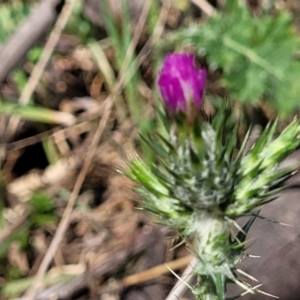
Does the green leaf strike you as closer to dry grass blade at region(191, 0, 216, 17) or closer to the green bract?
dry grass blade at region(191, 0, 216, 17)

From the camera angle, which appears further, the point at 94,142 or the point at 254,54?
the point at 94,142

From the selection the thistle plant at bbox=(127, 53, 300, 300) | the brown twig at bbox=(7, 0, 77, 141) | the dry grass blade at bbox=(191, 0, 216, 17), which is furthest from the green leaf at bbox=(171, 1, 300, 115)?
the thistle plant at bbox=(127, 53, 300, 300)

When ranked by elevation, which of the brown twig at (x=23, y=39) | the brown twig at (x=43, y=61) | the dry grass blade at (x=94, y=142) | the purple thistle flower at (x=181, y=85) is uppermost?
the purple thistle flower at (x=181, y=85)

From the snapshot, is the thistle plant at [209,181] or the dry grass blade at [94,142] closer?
the thistle plant at [209,181]

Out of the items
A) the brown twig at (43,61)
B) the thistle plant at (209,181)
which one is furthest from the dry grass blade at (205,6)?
the thistle plant at (209,181)

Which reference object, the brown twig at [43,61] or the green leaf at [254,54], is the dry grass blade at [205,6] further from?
the brown twig at [43,61]

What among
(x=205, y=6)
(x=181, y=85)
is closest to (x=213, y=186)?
(x=181, y=85)

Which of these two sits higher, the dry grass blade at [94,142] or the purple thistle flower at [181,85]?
the purple thistle flower at [181,85]

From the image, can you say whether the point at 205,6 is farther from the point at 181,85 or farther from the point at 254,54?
the point at 181,85

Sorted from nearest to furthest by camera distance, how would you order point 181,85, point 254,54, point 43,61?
point 181,85, point 254,54, point 43,61
